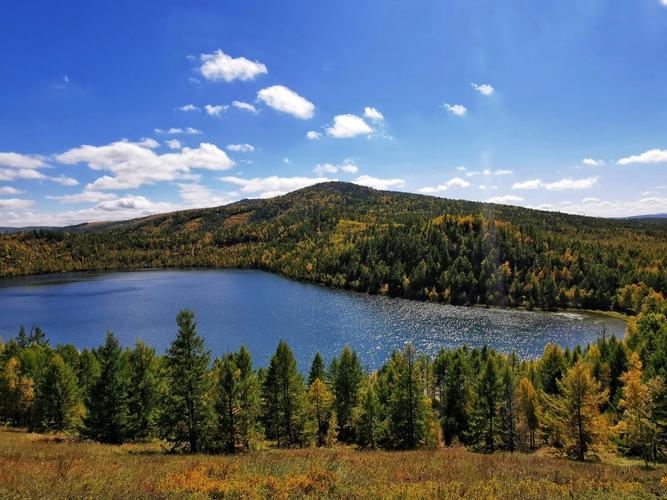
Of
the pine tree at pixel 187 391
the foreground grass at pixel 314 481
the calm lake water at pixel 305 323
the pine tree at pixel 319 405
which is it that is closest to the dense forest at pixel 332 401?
the pine tree at pixel 187 391

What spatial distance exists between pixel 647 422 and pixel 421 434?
69.8 feet

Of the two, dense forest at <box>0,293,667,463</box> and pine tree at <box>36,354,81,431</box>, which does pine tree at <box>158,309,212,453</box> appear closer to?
dense forest at <box>0,293,667,463</box>

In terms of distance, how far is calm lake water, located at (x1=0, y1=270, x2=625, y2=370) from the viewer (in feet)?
354

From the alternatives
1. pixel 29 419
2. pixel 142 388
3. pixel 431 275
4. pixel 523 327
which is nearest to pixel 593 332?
pixel 523 327

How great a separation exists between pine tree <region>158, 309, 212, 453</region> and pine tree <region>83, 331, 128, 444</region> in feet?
32.7

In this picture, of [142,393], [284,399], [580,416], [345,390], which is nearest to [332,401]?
[345,390]

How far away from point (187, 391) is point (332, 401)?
29.4 metres

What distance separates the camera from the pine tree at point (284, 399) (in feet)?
152

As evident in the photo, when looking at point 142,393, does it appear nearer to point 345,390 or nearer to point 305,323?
point 345,390

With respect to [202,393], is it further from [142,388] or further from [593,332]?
[593,332]

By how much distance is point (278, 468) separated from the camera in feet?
66.7

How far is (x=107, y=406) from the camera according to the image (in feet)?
135

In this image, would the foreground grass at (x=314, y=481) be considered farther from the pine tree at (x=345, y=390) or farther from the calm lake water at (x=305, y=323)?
the calm lake water at (x=305, y=323)

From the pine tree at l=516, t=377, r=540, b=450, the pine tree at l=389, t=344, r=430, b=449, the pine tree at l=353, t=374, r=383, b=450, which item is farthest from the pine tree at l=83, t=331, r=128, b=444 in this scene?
the pine tree at l=516, t=377, r=540, b=450
